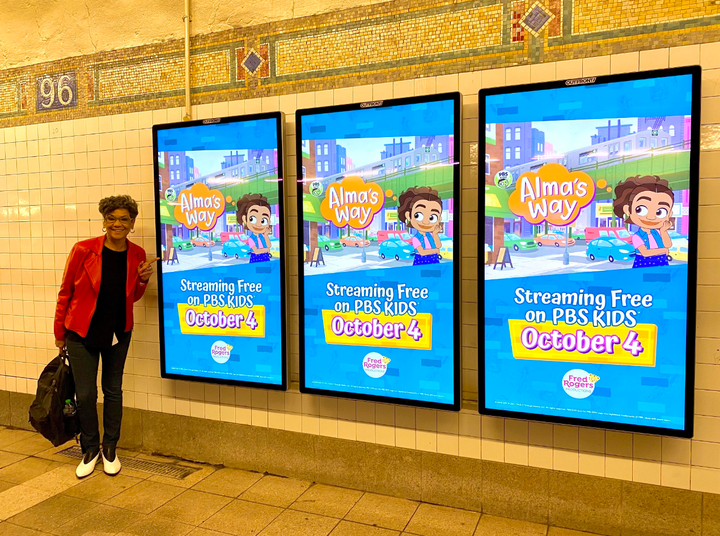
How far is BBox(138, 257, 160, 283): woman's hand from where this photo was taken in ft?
12.3

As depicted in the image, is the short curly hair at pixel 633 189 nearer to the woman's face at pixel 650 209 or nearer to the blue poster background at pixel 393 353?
the woman's face at pixel 650 209

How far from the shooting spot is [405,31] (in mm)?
3189

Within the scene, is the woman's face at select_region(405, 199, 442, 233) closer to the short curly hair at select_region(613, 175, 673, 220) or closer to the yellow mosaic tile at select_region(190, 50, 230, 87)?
the short curly hair at select_region(613, 175, 673, 220)

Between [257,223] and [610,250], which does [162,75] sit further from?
[610,250]

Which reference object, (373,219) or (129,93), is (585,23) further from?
(129,93)

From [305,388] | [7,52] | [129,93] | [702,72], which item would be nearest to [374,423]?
[305,388]

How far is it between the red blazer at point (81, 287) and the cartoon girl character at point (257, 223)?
873 millimetres

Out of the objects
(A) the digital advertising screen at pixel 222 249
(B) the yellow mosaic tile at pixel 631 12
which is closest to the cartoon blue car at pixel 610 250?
(B) the yellow mosaic tile at pixel 631 12

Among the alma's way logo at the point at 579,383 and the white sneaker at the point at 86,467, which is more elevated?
the alma's way logo at the point at 579,383

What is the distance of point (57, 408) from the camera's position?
12.0 feet

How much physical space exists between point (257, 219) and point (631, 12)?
7.65 feet

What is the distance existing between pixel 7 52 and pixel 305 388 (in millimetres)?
3766

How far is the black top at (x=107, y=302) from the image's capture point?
364cm

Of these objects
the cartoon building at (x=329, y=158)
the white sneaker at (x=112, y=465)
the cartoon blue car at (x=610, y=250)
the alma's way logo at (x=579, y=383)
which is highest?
the cartoon building at (x=329, y=158)
